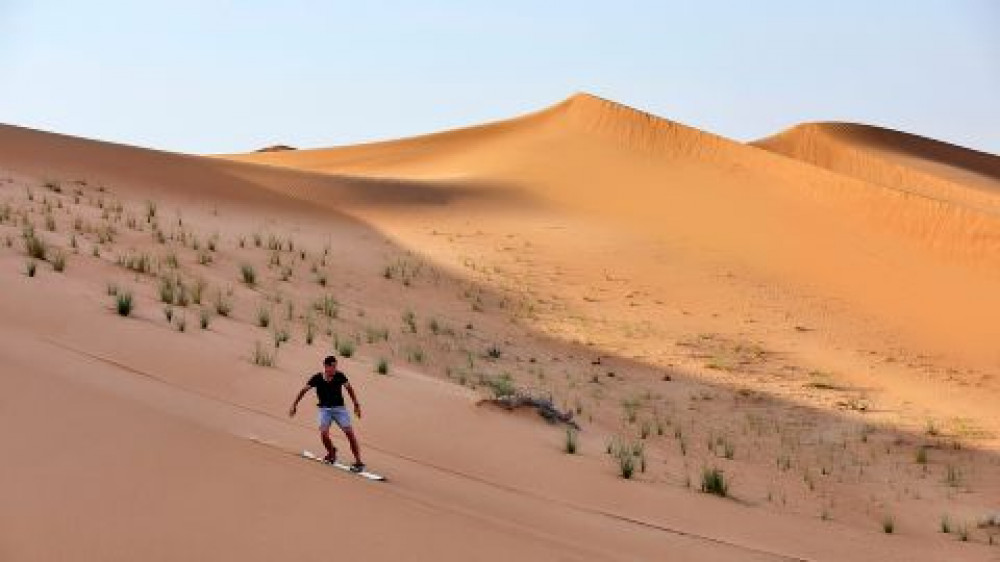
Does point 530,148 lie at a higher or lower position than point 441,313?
higher

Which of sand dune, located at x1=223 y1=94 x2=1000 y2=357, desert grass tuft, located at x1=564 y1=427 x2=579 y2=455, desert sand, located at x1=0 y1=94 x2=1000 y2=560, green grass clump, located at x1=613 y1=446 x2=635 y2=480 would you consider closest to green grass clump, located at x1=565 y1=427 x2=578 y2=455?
desert grass tuft, located at x1=564 y1=427 x2=579 y2=455

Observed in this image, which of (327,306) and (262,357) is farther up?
(327,306)

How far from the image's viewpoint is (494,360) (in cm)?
1716

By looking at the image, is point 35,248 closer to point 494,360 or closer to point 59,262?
point 59,262

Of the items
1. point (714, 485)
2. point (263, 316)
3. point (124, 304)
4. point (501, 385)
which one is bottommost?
point (714, 485)

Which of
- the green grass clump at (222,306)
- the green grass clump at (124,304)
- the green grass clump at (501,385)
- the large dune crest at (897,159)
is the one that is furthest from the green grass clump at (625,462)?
the large dune crest at (897,159)

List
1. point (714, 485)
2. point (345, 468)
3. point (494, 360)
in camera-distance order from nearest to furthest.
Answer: point (345, 468) → point (714, 485) → point (494, 360)

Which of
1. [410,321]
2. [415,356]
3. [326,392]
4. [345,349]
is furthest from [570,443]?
[410,321]

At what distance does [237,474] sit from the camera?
7.32 meters

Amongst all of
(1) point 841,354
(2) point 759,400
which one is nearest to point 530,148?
(1) point 841,354

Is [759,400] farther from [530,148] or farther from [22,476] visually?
[530,148]

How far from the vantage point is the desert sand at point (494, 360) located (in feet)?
23.6

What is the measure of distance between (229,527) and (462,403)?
5.59 metres

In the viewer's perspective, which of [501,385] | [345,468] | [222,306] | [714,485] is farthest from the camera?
[222,306]
